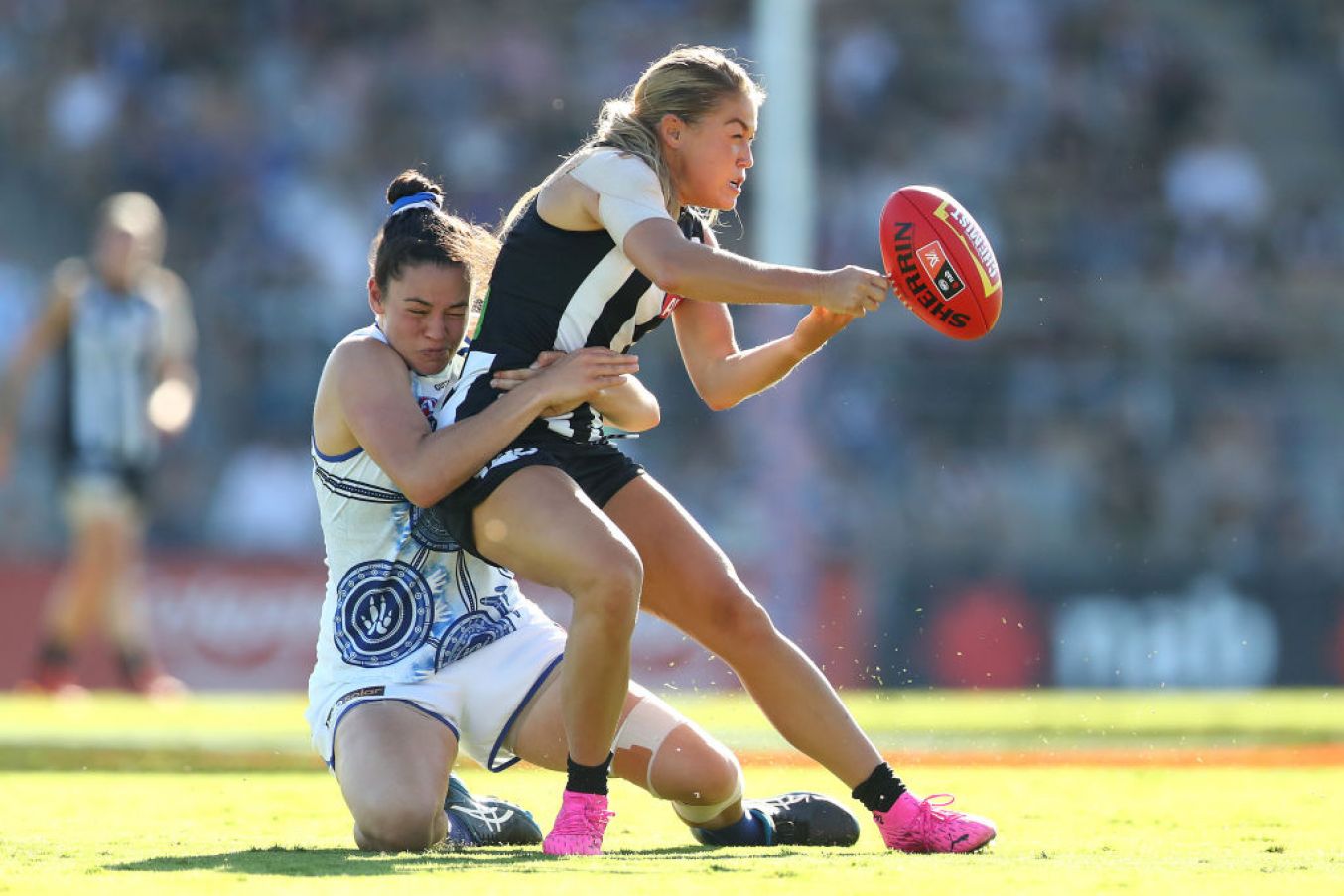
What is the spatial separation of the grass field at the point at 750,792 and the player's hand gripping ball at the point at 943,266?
1202 millimetres

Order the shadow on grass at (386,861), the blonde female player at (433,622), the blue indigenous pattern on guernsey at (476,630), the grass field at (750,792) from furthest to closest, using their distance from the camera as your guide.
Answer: the blue indigenous pattern on guernsey at (476,630), the blonde female player at (433,622), the shadow on grass at (386,861), the grass field at (750,792)

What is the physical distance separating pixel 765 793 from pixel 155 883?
2.58 metres

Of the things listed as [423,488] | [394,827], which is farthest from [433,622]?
[394,827]

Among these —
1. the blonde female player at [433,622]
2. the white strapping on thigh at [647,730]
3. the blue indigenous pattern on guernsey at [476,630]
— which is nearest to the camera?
the blonde female player at [433,622]

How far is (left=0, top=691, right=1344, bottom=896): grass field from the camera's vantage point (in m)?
3.78

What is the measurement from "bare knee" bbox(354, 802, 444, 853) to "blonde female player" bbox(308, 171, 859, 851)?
0.08 m

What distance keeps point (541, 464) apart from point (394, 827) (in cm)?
84

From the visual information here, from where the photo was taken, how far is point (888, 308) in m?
14.2

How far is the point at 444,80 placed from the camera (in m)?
16.8

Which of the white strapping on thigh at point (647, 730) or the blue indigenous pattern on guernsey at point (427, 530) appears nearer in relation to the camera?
the white strapping on thigh at point (647, 730)

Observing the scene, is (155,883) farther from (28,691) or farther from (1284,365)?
(1284,365)

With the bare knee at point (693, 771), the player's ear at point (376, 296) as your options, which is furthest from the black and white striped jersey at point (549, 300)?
the bare knee at point (693, 771)

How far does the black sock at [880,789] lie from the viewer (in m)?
4.58

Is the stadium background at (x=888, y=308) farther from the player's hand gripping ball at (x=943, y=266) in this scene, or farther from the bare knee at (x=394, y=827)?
the bare knee at (x=394, y=827)
